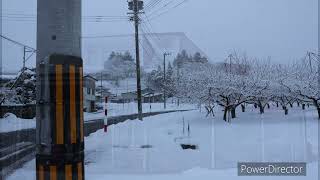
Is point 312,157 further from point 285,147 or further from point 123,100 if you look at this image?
point 123,100

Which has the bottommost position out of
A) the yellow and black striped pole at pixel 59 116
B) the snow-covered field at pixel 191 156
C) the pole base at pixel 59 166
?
the snow-covered field at pixel 191 156

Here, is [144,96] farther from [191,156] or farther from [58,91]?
[58,91]

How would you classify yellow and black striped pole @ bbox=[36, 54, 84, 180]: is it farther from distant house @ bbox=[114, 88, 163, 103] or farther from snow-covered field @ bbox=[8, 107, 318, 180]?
distant house @ bbox=[114, 88, 163, 103]

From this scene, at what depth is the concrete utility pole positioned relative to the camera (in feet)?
8.86

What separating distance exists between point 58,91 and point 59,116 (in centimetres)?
17

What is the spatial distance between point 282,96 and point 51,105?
1121 inches

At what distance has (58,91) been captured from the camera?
2.69m

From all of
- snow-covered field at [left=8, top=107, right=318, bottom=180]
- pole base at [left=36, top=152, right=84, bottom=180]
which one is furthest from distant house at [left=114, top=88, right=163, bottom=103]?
pole base at [left=36, top=152, right=84, bottom=180]

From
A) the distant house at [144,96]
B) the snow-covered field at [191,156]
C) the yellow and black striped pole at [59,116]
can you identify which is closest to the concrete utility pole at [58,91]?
the yellow and black striped pole at [59,116]

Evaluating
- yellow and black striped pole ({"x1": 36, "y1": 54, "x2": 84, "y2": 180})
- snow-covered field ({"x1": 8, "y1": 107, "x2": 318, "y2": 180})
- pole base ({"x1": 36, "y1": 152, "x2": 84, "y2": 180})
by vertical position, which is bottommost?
snow-covered field ({"x1": 8, "y1": 107, "x2": 318, "y2": 180})

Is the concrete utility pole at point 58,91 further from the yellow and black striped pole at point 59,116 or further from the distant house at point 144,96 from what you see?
the distant house at point 144,96

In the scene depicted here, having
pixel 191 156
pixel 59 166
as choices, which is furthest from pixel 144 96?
pixel 59 166

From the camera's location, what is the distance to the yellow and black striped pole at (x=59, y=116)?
270 cm

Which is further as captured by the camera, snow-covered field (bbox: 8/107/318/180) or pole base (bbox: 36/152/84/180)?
snow-covered field (bbox: 8/107/318/180)
